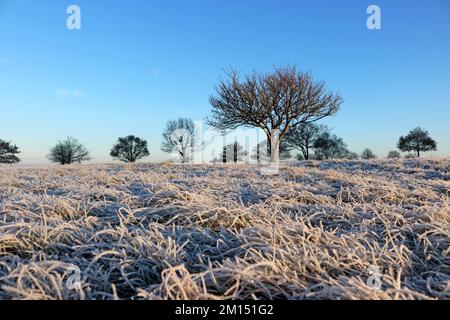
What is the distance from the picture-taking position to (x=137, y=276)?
1914 millimetres

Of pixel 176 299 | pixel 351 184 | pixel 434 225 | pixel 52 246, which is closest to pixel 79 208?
pixel 52 246

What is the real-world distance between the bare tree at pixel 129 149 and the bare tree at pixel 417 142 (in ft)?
117

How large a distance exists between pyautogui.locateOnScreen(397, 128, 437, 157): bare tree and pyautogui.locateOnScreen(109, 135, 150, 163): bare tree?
3561 cm

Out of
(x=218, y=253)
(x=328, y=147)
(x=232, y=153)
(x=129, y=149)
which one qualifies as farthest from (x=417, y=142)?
(x=218, y=253)

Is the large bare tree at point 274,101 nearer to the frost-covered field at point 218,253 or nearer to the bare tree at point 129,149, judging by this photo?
the frost-covered field at point 218,253

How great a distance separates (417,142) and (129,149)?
39.2 metres

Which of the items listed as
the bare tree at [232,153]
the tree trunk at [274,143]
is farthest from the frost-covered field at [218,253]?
the bare tree at [232,153]

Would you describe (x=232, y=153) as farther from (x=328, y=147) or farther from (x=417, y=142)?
(x=417, y=142)

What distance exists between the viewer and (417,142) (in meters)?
39.9

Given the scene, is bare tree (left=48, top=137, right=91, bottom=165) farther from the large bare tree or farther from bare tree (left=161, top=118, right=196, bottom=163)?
the large bare tree

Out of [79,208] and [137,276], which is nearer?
[137,276]

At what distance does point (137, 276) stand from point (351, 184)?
13.3 ft
